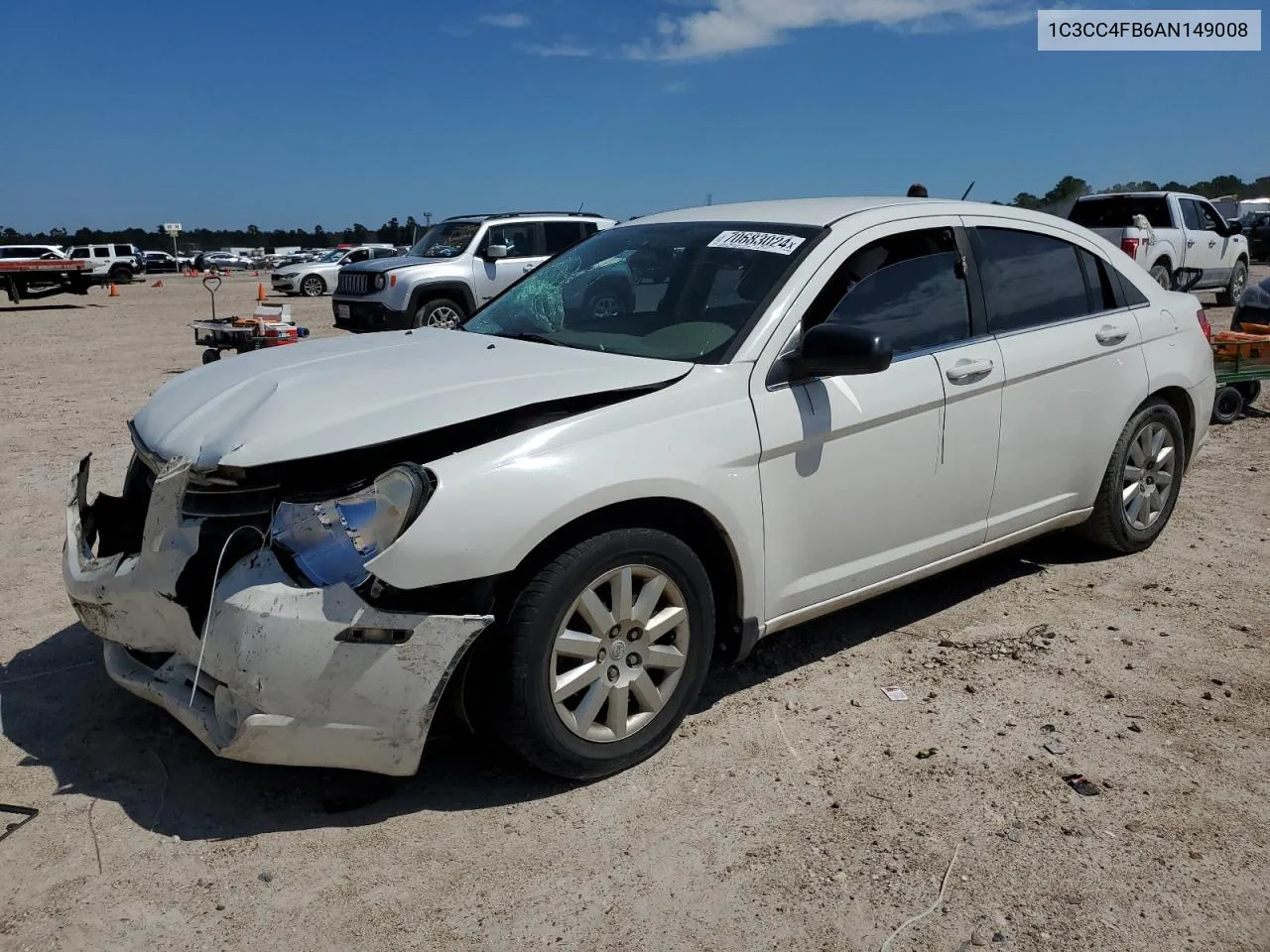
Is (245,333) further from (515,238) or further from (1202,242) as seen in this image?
(1202,242)

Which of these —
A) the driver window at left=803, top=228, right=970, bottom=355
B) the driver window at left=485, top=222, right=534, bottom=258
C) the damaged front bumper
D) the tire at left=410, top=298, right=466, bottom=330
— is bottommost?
the damaged front bumper

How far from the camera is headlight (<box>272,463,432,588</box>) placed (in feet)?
9.22

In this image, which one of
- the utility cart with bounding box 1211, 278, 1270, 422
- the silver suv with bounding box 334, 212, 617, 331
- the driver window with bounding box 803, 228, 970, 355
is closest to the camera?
the driver window with bounding box 803, 228, 970, 355

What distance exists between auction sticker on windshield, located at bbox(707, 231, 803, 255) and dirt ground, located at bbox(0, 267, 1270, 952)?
159 cm

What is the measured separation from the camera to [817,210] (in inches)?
164

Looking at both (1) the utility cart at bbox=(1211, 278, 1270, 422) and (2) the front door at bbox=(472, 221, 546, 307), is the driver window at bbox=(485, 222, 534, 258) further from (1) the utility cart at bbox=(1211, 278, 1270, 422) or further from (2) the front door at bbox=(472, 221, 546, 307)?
(1) the utility cart at bbox=(1211, 278, 1270, 422)

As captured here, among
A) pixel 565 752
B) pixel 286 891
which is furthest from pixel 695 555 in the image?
pixel 286 891

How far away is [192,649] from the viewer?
2.96m

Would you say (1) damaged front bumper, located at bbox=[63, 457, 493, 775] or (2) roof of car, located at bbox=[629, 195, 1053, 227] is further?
(2) roof of car, located at bbox=[629, 195, 1053, 227]

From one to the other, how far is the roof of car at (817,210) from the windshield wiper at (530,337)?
873 millimetres

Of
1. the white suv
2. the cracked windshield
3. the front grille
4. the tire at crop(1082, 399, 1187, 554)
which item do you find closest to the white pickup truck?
the front grille

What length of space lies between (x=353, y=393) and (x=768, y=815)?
71.1 inches

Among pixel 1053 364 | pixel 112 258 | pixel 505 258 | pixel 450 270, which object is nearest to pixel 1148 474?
pixel 1053 364

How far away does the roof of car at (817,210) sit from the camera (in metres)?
4.08
